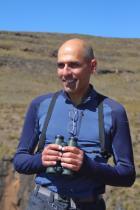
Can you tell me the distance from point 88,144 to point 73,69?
44 cm

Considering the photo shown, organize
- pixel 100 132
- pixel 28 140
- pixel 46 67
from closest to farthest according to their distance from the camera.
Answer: pixel 100 132
pixel 28 140
pixel 46 67

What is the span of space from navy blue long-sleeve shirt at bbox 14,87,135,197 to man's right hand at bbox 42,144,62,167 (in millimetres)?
125

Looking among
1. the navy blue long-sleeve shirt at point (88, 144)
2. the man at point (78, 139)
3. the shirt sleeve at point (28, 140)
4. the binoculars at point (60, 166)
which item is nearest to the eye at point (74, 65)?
the man at point (78, 139)

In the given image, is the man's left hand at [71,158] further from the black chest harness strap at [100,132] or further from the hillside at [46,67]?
the hillside at [46,67]

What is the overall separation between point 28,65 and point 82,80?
51592 millimetres

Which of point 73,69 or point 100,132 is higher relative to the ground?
point 73,69

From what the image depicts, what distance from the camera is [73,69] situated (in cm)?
369

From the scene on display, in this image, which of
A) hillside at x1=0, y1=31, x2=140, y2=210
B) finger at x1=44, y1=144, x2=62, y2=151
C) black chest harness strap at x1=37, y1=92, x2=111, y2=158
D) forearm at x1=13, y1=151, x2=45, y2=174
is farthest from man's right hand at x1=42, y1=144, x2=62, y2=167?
hillside at x1=0, y1=31, x2=140, y2=210

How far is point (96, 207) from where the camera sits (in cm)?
363

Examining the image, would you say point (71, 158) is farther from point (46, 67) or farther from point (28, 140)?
point (46, 67)

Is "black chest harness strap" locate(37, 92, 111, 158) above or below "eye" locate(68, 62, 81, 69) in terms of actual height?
below

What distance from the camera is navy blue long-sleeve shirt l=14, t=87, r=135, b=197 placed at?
3557 millimetres

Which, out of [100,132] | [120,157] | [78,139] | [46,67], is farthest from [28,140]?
[46,67]

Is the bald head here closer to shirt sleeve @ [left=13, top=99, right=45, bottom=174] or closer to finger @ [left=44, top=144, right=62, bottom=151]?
shirt sleeve @ [left=13, top=99, right=45, bottom=174]
